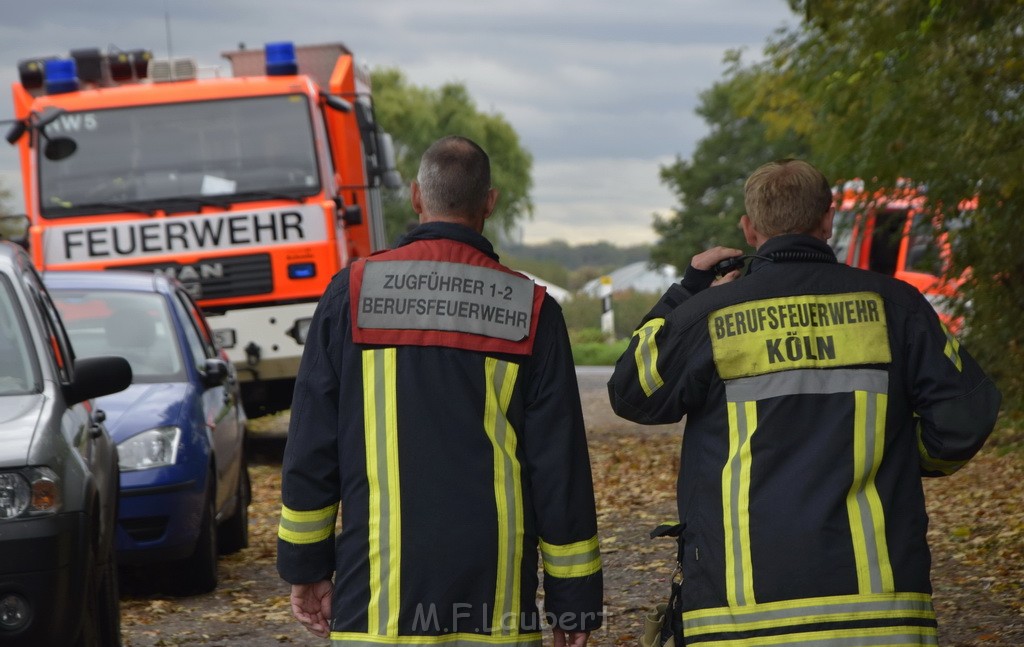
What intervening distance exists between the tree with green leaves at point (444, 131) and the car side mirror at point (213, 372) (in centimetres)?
5769

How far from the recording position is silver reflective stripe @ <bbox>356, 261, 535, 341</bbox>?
3.64 metres

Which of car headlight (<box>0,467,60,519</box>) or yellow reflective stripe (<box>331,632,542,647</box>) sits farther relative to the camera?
car headlight (<box>0,467,60,519</box>)

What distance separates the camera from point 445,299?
368 cm

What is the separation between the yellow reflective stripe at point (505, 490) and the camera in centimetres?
359

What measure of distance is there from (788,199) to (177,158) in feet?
35.3

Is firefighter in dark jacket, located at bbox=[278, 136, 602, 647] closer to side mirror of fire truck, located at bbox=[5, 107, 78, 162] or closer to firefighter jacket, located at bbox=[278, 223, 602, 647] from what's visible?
firefighter jacket, located at bbox=[278, 223, 602, 647]

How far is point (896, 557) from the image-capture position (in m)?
3.44

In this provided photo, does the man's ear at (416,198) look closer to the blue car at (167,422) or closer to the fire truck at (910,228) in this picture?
the blue car at (167,422)

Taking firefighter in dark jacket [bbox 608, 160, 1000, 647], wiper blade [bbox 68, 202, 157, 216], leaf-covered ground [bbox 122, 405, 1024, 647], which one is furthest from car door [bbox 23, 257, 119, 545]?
wiper blade [bbox 68, 202, 157, 216]

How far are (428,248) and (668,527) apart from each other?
85 cm

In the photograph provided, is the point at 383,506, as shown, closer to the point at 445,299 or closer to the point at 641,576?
the point at 445,299

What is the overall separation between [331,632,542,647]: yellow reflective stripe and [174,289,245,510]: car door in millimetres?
5052

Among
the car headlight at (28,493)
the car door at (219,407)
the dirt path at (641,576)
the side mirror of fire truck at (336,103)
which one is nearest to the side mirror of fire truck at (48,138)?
the side mirror of fire truck at (336,103)

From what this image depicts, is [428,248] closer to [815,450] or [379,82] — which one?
[815,450]
